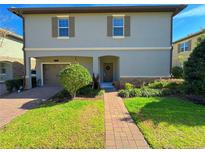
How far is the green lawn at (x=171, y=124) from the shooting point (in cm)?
414

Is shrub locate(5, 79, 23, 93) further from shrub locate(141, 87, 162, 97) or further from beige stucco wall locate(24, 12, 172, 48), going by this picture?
shrub locate(141, 87, 162, 97)

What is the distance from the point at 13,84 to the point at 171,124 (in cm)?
1183

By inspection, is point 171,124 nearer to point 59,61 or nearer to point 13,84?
point 13,84

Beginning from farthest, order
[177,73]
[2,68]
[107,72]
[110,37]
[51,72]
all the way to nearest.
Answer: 1. [2,68]
2. [107,72]
3. [51,72]
4. [177,73]
5. [110,37]

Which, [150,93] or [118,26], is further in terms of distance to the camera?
[118,26]

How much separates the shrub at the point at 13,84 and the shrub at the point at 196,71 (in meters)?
12.1

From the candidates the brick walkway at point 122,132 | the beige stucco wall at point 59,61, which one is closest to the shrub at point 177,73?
the beige stucco wall at point 59,61

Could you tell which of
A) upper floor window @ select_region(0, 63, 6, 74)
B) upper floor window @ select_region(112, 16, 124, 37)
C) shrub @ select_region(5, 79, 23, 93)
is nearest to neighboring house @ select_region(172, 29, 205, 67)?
upper floor window @ select_region(112, 16, 124, 37)

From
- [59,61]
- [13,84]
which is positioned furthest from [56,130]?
[59,61]

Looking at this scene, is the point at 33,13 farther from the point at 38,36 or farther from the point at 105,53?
the point at 105,53

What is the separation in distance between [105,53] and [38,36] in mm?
5630

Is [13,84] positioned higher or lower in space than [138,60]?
lower

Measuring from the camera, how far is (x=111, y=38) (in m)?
13.4

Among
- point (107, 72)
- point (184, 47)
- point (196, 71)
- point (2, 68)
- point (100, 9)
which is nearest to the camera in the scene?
point (196, 71)
